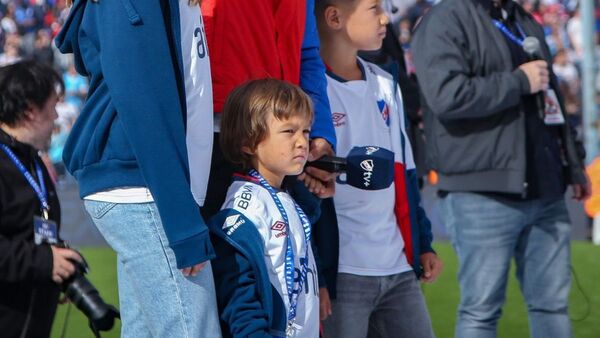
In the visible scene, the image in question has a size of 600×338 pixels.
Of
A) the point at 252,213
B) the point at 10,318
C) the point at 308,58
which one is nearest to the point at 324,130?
the point at 308,58

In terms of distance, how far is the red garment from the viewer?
3109 millimetres

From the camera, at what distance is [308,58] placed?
343 cm

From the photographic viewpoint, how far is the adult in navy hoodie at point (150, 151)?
258cm

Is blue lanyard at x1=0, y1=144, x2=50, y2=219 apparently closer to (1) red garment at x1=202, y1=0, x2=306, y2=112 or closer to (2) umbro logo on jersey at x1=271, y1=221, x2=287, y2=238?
(1) red garment at x1=202, y1=0, x2=306, y2=112

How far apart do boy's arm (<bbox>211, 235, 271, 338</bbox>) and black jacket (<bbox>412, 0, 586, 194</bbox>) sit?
1.83m

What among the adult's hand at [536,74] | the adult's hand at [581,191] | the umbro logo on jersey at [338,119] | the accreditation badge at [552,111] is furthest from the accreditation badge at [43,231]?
the adult's hand at [581,191]

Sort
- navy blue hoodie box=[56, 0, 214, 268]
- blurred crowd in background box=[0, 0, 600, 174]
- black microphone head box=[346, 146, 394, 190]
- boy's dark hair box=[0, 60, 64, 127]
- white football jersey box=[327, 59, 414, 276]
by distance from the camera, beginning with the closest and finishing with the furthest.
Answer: navy blue hoodie box=[56, 0, 214, 268]
black microphone head box=[346, 146, 394, 190]
white football jersey box=[327, 59, 414, 276]
boy's dark hair box=[0, 60, 64, 127]
blurred crowd in background box=[0, 0, 600, 174]

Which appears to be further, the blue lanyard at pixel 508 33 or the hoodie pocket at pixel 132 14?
the blue lanyard at pixel 508 33

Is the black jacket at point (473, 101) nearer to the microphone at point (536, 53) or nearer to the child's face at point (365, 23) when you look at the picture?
the microphone at point (536, 53)

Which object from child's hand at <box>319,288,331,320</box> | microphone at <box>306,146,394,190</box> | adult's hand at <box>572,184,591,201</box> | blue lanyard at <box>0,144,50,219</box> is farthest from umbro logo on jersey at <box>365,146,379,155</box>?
adult's hand at <box>572,184,591,201</box>

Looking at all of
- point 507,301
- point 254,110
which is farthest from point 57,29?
point 254,110

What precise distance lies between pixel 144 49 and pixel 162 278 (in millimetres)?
562

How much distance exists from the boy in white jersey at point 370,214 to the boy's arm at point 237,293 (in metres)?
0.59

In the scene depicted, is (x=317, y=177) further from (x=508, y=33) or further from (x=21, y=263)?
(x=508, y=33)
